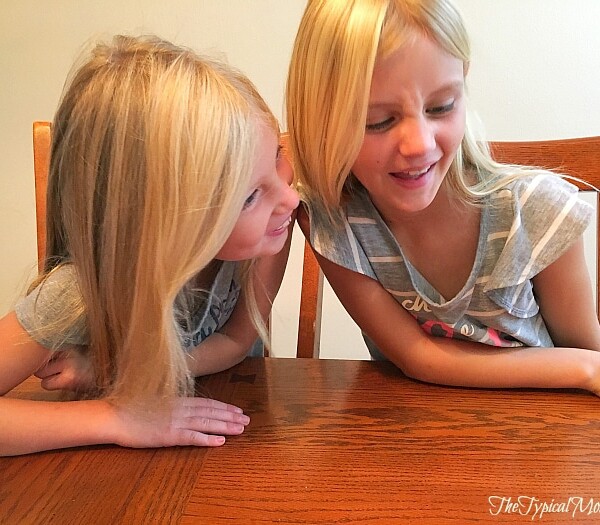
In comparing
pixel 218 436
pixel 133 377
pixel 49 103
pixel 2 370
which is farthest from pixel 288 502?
pixel 49 103

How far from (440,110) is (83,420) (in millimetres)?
542

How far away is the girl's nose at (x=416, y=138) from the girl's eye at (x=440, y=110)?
0.02 metres

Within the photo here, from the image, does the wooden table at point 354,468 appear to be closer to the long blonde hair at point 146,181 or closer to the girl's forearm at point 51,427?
the girl's forearm at point 51,427

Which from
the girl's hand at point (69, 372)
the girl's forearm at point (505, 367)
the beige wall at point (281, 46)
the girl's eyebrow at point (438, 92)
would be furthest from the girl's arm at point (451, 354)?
the beige wall at point (281, 46)

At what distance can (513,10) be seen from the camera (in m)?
1.35

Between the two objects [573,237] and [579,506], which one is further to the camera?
[573,237]

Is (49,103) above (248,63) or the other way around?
the other way around

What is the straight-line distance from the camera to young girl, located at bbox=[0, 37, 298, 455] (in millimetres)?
605

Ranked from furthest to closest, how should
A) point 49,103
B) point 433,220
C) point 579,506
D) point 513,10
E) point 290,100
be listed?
point 49,103 < point 513,10 < point 433,220 < point 290,100 < point 579,506

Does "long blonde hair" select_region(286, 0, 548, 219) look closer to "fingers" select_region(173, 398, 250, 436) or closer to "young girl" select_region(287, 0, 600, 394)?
"young girl" select_region(287, 0, 600, 394)

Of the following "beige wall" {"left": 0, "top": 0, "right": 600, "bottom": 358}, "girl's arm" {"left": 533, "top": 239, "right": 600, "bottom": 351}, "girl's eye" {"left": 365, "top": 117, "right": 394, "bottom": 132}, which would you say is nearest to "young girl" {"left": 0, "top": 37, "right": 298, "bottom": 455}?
"girl's eye" {"left": 365, "top": 117, "right": 394, "bottom": 132}

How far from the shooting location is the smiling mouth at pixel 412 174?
0.73 meters

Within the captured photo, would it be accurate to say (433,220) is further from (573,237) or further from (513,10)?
(513,10)

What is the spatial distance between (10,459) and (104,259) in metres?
0.23
